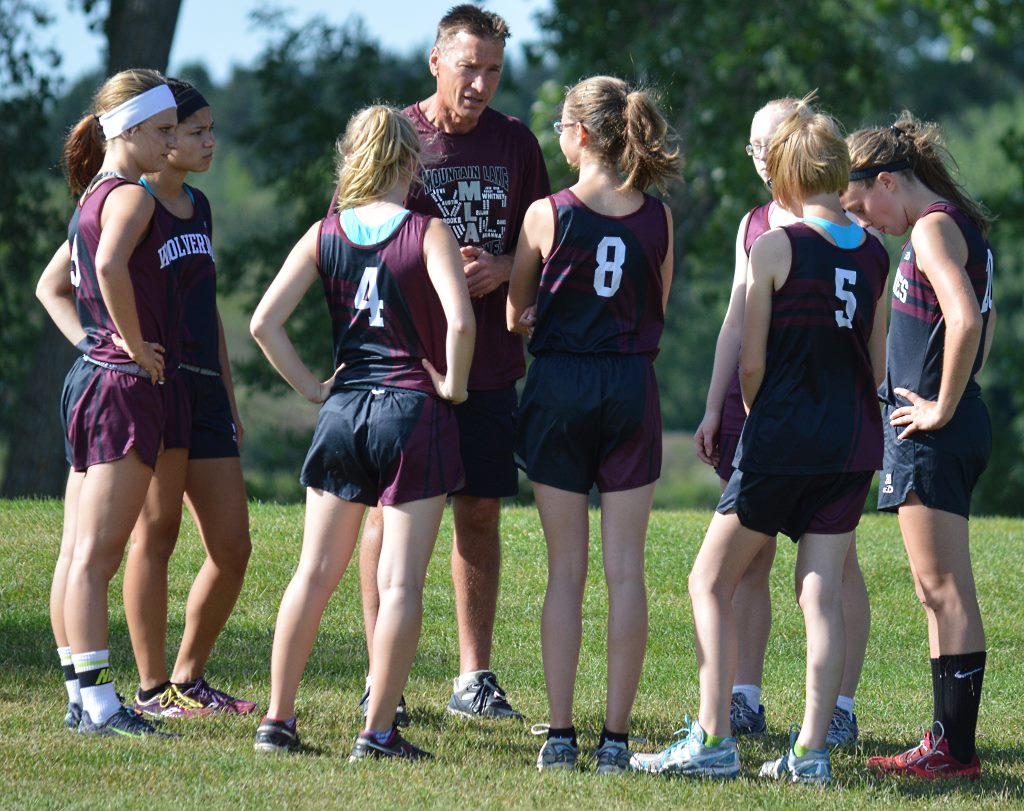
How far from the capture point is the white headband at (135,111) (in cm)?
500

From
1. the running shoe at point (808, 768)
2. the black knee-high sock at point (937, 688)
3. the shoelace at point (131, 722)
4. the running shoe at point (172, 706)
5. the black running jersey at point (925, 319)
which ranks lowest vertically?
the running shoe at point (808, 768)

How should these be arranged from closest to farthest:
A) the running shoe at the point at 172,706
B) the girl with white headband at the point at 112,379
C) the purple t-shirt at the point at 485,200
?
the girl with white headband at the point at 112,379, the running shoe at the point at 172,706, the purple t-shirt at the point at 485,200

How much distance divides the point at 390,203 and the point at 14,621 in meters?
3.41

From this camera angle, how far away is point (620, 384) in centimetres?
471

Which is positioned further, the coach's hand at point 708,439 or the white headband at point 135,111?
the coach's hand at point 708,439

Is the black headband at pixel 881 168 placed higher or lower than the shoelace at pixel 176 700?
higher

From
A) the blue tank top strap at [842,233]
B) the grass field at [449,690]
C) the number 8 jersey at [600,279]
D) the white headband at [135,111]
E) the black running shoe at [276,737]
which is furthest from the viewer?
the white headband at [135,111]

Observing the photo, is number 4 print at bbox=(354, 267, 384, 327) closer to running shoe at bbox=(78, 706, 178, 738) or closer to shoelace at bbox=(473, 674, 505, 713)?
running shoe at bbox=(78, 706, 178, 738)

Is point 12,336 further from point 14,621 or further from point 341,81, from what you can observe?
point 14,621

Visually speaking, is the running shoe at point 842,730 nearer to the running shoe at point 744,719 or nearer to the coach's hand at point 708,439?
the running shoe at point 744,719

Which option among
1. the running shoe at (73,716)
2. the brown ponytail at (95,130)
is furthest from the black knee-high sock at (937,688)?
the brown ponytail at (95,130)

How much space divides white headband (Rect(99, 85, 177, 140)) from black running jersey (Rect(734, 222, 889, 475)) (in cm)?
224

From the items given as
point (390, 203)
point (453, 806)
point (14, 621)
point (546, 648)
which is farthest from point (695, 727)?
point (14, 621)

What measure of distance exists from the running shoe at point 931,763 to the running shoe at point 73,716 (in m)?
2.79
